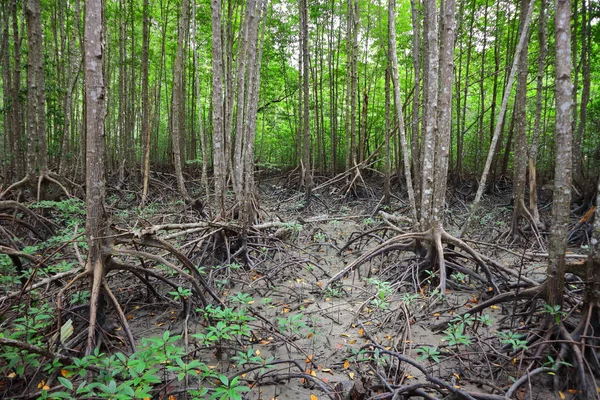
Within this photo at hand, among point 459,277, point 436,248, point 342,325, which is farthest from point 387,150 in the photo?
point 342,325

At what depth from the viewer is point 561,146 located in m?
2.17

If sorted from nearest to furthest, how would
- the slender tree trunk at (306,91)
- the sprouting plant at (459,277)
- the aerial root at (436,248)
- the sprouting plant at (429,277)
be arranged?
the aerial root at (436,248) < the sprouting plant at (429,277) < the sprouting plant at (459,277) < the slender tree trunk at (306,91)

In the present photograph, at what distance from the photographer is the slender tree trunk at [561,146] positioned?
2156 millimetres

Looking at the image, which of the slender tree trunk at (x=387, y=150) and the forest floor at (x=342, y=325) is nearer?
the forest floor at (x=342, y=325)

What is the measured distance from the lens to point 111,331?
2.75 m

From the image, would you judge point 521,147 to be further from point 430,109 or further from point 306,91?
point 306,91

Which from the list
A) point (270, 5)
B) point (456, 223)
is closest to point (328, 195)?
point (456, 223)

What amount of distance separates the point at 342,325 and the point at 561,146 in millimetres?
2255

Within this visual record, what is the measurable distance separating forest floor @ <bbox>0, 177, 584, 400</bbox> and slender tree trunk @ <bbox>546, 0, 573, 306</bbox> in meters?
0.51

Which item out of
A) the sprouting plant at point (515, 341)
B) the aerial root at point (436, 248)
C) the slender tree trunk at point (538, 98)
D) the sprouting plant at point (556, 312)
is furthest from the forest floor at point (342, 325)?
the slender tree trunk at point (538, 98)

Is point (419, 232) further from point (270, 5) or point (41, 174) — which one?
point (270, 5)

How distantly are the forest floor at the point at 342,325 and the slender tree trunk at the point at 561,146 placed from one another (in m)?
0.51

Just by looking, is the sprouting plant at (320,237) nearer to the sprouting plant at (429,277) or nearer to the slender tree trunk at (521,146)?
the sprouting plant at (429,277)

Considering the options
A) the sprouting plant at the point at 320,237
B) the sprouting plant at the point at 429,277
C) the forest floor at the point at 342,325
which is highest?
the sprouting plant at the point at 320,237
